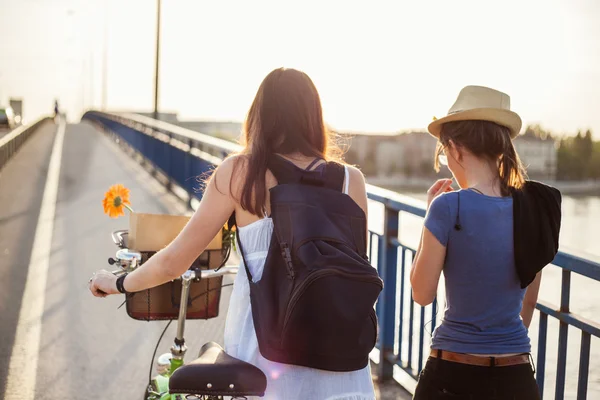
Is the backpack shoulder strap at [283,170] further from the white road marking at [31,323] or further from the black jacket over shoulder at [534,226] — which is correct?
the white road marking at [31,323]

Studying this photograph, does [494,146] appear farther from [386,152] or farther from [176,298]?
[386,152]

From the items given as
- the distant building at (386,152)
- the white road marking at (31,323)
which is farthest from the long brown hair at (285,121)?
the distant building at (386,152)

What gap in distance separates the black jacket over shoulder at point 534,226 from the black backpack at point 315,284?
47 centimetres

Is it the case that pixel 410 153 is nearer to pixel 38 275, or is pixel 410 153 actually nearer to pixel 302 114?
pixel 38 275

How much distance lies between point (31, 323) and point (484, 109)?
5.04m

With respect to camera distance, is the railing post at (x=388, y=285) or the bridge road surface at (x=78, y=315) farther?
the bridge road surface at (x=78, y=315)

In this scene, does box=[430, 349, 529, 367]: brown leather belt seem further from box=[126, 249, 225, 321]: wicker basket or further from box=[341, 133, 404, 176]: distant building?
box=[341, 133, 404, 176]: distant building

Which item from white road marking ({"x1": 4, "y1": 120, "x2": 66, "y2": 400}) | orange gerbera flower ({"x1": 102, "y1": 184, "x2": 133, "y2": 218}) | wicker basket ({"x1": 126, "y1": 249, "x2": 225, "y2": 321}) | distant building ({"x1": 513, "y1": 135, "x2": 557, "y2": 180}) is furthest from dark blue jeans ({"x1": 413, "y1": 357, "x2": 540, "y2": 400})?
white road marking ({"x1": 4, "y1": 120, "x2": 66, "y2": 400})

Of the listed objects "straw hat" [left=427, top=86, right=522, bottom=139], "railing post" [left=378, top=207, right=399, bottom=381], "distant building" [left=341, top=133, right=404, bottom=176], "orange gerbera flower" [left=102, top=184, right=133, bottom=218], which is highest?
"straw hat" [left=427, top=86, right=522, bottom=139]

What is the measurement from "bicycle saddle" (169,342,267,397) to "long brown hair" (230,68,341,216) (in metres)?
0.49

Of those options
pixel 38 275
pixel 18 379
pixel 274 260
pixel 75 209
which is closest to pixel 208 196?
pixel 274 260

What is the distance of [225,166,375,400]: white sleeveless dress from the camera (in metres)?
2.58

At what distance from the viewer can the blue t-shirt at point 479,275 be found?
2.59m

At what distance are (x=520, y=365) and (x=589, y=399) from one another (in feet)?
2.46
